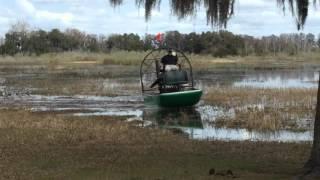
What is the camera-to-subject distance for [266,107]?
1032 inches

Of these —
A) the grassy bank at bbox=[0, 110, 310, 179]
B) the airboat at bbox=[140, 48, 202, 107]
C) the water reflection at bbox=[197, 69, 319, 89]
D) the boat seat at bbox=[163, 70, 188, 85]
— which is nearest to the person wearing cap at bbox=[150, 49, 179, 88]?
the airboat at bbox=[140, 48, 202, 107]

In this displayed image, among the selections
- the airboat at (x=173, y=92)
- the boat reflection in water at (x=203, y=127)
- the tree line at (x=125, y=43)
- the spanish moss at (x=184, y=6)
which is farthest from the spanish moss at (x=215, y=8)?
the tree line at (x=125, y=43)

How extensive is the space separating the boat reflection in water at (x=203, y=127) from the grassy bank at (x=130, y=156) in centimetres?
175

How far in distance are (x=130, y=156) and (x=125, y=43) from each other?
4707 inches

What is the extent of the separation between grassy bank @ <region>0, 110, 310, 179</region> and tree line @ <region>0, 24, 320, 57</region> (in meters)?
90.7

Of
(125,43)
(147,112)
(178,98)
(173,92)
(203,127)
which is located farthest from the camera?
(125,43)

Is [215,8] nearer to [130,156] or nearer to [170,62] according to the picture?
[130,156]

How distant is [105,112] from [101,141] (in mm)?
11218

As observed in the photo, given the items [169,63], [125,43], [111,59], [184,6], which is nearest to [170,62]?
[169,63]

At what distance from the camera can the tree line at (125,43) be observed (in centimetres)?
11456

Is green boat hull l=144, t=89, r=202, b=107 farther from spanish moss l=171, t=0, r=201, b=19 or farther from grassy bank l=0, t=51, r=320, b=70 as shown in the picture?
grassy bank l=0, t=51, r=320, b=70

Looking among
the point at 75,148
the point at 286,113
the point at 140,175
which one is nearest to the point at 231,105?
the point at 286,113

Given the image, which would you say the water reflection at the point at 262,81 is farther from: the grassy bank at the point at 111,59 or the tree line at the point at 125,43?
the tree line at the point at 125,43

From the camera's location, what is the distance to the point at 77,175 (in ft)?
33.5
